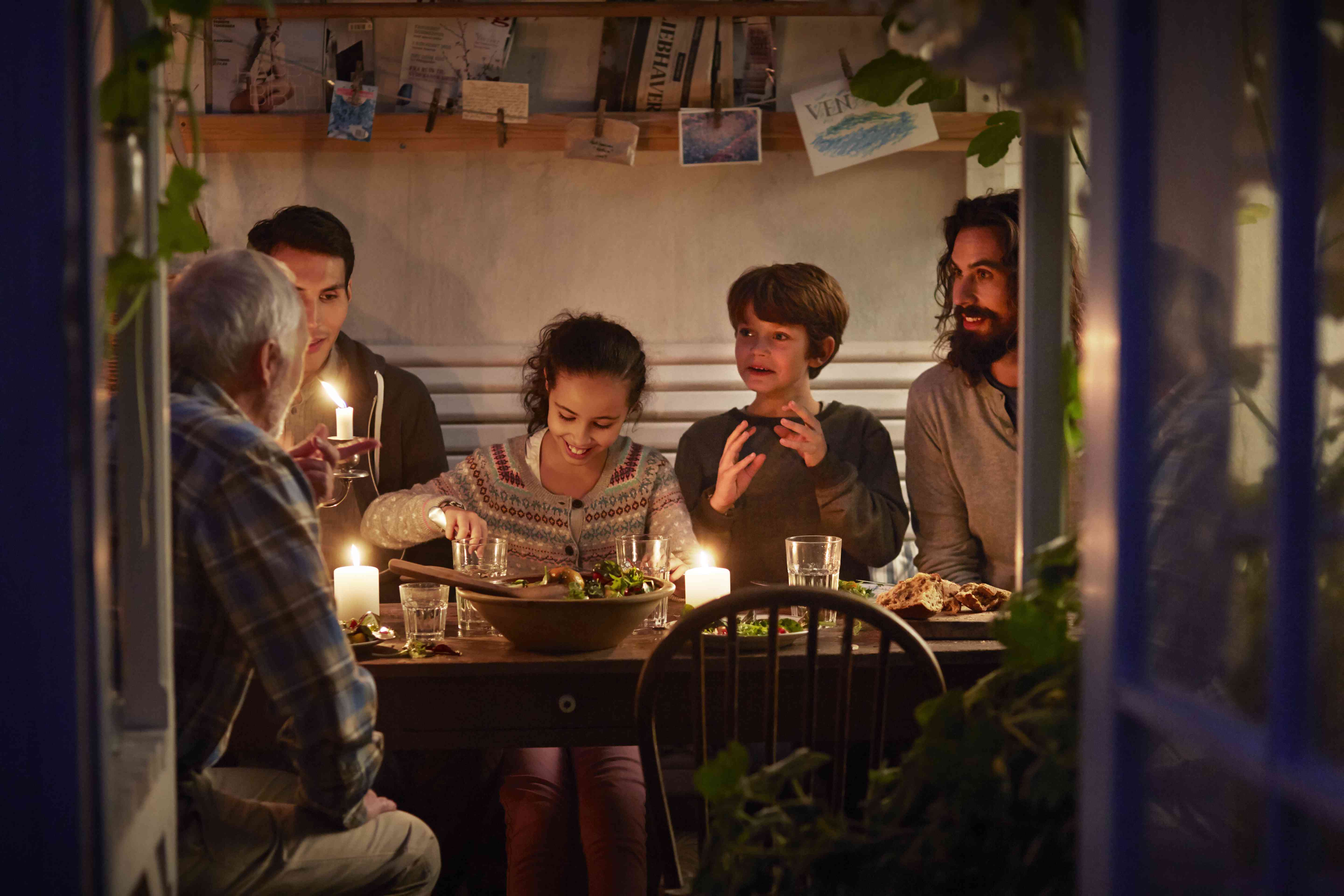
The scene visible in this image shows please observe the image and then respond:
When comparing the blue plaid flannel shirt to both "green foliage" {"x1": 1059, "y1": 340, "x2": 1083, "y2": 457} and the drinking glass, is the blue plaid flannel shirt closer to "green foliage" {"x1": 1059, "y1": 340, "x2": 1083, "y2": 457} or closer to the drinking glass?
the drinking glass

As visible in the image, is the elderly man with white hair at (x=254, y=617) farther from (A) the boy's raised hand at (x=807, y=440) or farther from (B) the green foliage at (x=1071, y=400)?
(A) the boy's raised hand at (x=807, y=440)

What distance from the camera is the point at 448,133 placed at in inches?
139

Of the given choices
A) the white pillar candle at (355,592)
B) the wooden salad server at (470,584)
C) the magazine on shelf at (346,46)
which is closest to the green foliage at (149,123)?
the wooden salad server at (470,584)

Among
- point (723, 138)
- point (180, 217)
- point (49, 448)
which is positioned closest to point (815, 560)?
point (180, 217)

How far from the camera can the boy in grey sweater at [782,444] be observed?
116 inches

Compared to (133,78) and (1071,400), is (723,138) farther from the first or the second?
(133,78)

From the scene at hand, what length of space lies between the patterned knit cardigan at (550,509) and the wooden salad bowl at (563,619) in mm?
765

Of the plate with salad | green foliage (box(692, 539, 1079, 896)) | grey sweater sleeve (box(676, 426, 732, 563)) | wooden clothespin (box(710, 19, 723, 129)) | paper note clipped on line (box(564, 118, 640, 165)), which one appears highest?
wooden clothespin (box(710, 19, 723, 129))

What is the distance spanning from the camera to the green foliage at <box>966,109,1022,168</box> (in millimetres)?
1257

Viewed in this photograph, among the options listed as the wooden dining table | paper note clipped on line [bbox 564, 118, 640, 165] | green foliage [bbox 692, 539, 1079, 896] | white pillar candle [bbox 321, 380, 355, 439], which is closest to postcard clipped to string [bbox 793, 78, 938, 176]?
paper note clipped on line [bbox 564, 118, 640, 165]

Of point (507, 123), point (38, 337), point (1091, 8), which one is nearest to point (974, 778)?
point (1091, 8)

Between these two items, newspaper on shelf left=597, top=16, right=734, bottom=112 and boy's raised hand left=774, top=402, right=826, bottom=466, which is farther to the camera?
newspaper on shelf left=597, top=16, right=734, bottom=112

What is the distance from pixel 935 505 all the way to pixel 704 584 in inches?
40.9

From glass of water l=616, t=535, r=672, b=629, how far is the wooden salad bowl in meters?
0.26
